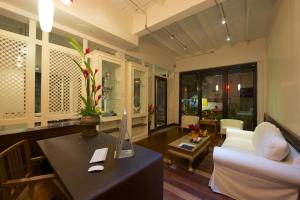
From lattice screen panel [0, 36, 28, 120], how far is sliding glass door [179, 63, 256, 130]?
5.63 metres

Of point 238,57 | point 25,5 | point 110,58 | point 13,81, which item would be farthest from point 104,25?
point 238,57

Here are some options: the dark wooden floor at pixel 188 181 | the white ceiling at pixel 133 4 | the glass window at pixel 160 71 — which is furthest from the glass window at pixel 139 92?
the dark wooden floor at pixel 188 181

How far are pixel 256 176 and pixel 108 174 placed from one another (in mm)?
1789

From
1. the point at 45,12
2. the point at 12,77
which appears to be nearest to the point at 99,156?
the point at 45,12

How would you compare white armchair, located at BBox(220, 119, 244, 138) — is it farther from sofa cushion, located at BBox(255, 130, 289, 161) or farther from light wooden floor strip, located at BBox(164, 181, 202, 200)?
light wooden floor strip, located at BBox(164, 181, 202, 200)

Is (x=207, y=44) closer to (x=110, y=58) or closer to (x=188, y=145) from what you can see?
(x=110, y=58)

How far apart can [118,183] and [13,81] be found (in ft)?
8.84

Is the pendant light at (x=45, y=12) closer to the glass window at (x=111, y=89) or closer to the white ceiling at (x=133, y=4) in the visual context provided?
the white ceiling at (x=133, y=4)

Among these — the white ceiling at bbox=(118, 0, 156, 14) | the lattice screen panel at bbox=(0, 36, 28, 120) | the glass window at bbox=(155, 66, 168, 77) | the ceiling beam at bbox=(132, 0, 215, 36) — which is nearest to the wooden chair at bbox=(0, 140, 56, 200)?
the lattice screen panel at bbox=(0, 36, 28, 120)

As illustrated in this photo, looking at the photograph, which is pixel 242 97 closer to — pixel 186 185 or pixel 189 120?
pixel 189 120

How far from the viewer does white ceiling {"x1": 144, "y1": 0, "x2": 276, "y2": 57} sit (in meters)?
3.15

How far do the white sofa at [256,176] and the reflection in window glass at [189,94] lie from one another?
4.22 metres

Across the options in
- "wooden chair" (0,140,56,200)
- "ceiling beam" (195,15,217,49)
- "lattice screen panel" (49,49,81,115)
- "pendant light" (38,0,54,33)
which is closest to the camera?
"wooden chair" (0,140,56,200)

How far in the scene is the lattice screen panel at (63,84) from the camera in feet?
9.03
